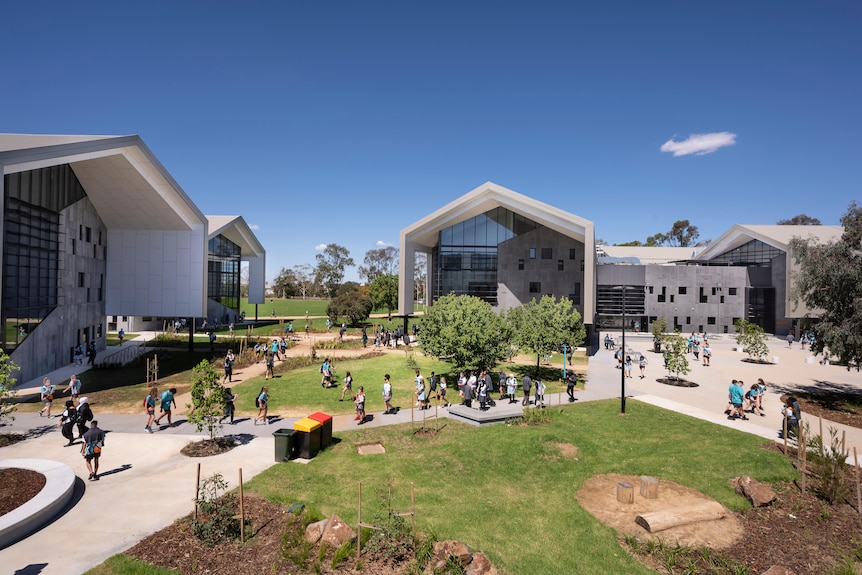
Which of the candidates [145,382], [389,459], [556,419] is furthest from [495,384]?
[145,382]

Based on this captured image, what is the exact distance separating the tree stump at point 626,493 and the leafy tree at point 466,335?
1029 cm

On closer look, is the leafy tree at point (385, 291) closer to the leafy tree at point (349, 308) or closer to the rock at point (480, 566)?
the leafy tree at point (349, 308)

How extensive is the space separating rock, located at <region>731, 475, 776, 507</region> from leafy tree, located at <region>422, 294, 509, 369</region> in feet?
36.7

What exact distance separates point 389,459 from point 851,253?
22.5 meters

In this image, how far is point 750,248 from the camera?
54.9m

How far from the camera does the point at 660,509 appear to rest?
10.5 meters

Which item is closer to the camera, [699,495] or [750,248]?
[699,495]

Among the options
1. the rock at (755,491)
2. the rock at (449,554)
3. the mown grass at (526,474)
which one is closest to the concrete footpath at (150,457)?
the mown grass at (526,474)

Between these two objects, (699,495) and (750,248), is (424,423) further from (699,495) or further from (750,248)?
(750,248)

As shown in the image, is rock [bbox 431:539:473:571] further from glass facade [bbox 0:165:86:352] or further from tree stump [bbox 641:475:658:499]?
glass facade [bbox 0:165:86:352]

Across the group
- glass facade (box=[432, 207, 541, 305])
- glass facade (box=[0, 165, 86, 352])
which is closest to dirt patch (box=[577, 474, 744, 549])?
glass facade (box=[0, 165, 86, 352])

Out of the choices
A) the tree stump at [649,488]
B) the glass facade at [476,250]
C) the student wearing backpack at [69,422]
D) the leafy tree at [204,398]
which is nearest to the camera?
the tree stump at [649,488]

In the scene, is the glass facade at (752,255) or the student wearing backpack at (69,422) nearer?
the student wearing backpack at (69,422)

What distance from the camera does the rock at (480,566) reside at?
25.2 ft
